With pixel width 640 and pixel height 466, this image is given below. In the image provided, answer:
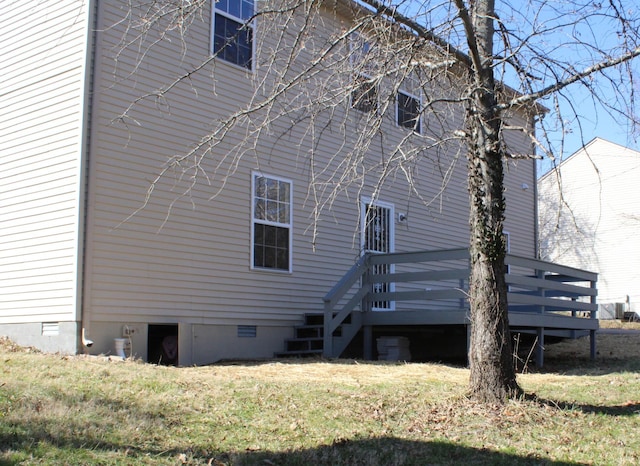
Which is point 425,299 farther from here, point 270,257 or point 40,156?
point 40,156

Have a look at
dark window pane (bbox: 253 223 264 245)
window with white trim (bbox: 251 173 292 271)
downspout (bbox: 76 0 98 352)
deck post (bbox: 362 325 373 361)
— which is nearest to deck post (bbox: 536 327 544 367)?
deck post (bbox: 362 325 373 361)

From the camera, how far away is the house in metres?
9.50

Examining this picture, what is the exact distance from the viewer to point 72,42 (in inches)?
387

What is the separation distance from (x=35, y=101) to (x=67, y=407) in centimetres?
595

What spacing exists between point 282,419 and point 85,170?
15.9 ft

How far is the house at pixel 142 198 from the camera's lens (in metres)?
9.50

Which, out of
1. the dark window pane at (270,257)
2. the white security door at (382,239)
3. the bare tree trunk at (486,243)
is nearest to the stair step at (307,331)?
the dark window pane at (270,257)

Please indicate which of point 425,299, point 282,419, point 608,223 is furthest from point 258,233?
point 608,223

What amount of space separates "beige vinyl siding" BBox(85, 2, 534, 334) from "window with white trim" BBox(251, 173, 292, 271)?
154 millimetres

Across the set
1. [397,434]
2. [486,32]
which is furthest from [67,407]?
[486,32]

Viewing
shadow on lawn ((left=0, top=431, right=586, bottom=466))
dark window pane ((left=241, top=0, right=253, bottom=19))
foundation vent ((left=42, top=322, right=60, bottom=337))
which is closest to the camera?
shadow on lawn ((left=0, top=431, right=586, bottom=466))

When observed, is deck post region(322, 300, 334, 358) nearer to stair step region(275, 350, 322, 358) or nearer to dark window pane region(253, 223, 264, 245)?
stair step region(275, 350, 322, 358)

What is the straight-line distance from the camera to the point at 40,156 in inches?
396

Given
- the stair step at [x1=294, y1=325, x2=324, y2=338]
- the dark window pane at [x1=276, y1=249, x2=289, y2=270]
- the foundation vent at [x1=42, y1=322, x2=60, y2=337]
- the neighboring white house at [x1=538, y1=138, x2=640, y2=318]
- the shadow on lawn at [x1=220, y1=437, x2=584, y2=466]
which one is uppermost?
the neighboring white house at [x1=538, y1=138, x2=640, y2=318]
